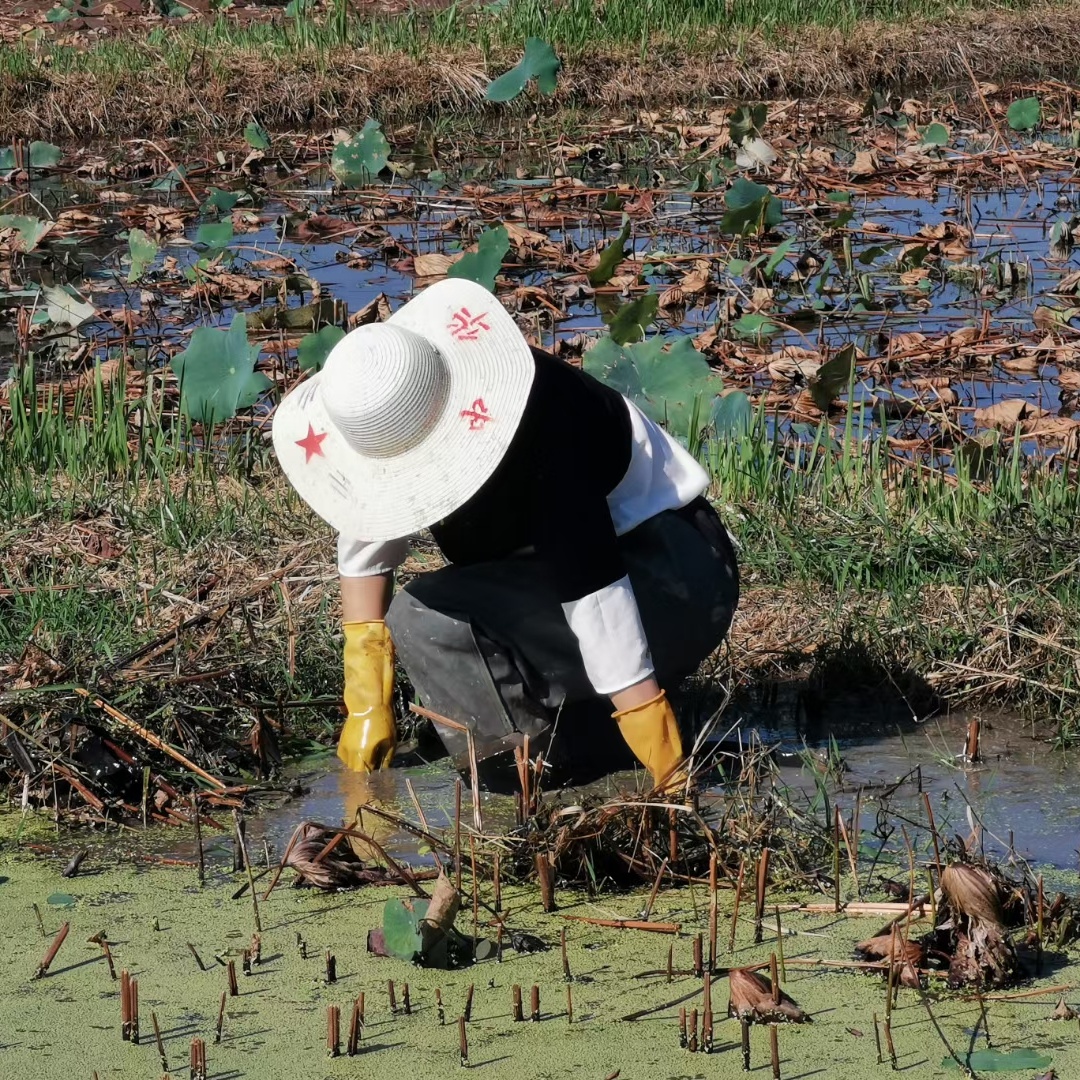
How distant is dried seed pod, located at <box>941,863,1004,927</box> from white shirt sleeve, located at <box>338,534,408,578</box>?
4.44 ft

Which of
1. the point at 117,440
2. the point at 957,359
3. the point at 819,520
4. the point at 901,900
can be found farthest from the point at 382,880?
the point at 957,359

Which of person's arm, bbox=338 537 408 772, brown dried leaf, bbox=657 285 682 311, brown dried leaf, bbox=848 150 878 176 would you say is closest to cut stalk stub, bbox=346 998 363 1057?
person's arm, bbox=338 537 408 772

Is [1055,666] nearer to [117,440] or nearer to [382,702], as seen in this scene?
[382,702]

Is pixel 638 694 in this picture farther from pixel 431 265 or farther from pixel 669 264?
pixel 669 264

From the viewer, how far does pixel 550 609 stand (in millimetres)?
3248

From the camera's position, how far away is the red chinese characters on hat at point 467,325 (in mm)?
2879

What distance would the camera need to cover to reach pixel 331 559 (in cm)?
415

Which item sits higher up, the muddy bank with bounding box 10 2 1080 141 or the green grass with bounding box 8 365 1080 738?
the muddy bank with bounding box 10 2 1080 141

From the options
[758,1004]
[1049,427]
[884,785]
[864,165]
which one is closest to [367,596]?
[884,785]

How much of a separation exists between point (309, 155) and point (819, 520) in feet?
Answer: 21.8

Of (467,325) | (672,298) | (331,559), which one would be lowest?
(331,559)

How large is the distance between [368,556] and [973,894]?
4.67 ft

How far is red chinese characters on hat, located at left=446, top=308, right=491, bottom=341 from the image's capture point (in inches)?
113

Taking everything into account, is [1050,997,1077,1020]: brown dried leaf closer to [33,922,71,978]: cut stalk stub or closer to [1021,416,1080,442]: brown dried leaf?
[33,922,71,978]: cut stalk stub
